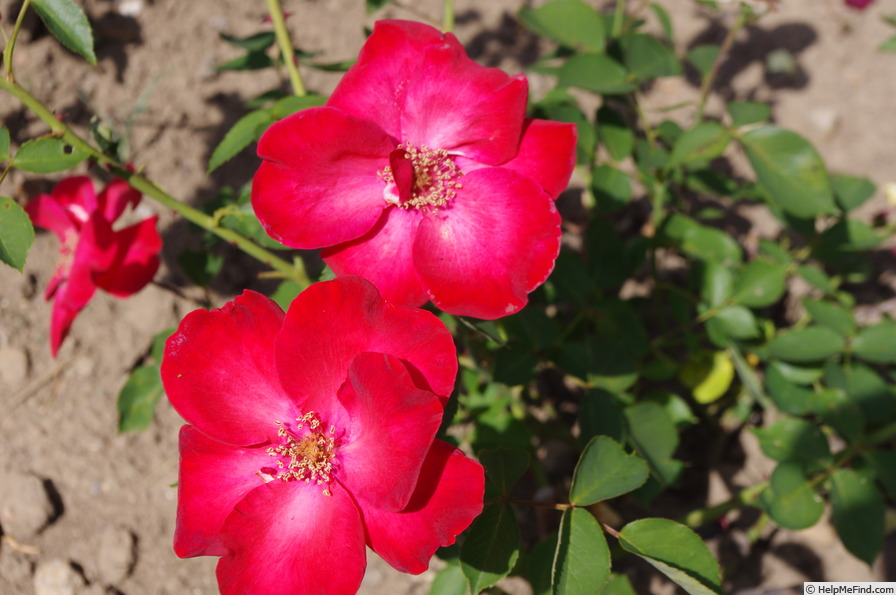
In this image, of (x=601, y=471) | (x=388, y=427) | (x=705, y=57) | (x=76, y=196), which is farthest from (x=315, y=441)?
(x=705, y=57)

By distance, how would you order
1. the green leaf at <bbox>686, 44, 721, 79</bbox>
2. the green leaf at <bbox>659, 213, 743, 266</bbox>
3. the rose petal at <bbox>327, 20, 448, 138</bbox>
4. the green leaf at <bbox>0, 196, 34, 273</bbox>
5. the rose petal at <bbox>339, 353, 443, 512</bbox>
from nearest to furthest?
the rose petal at <bbox>339, 353, 443, 512</bbox>, the green leaf at <bbox>0, 196, 34, 273</bbox>, the rose petal at <bbox>327, 20, 448, 138</bbox>, the green leaf at <bbox>659, 213, 743, 266</bbox>, the green leaf at <bbox>686, 44, 721, 79</bbox>

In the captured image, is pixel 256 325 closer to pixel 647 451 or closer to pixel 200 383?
pixel 200 383

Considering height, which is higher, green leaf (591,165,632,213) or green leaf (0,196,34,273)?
green leaf (0,196,34,273)

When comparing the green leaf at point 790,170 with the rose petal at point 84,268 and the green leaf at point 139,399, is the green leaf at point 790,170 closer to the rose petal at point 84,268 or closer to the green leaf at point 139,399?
the rose petal at point 84,268

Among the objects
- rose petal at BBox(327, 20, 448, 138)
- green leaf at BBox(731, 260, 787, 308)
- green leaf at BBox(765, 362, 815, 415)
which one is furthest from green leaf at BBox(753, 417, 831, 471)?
rose petal at BBox(327, 20, 448, 138)

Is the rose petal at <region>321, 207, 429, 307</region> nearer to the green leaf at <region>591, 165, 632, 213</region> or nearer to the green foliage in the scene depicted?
the green leaf at <region>591, 165, 632, 213</region>

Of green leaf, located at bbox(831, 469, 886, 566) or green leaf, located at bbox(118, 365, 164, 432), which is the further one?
green leaf, located at bbox(118, 365, 164, 432)
